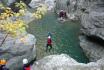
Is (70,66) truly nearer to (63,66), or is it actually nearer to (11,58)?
(63,66)

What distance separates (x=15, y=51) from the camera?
24016 millimetres

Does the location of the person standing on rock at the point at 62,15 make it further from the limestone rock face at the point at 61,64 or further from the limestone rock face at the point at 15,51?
the limestone rock face at the point at 15,51

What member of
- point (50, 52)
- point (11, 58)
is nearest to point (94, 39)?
point (50, 52)

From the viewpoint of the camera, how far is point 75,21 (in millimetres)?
50844

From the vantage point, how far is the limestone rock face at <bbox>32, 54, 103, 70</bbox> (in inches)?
938

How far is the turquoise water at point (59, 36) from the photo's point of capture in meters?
30.6

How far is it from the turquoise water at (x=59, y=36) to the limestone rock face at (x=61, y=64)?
2.45 meters

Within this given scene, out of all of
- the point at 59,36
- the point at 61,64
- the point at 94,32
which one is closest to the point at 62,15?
the point at 59,36

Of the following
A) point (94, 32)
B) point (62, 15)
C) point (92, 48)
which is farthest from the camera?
point (62, 15)

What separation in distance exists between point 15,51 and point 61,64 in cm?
430

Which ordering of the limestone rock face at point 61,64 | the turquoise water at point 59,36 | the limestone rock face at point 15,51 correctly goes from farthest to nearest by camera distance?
the turquoise water at point 59,36 < the limestone rock face at point 61,64 < the limestone rock face at point 15,51

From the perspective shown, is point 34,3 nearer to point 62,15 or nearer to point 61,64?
point 62,15

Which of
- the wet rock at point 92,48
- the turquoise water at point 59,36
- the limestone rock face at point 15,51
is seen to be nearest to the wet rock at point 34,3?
the turquoise water at point 59,36

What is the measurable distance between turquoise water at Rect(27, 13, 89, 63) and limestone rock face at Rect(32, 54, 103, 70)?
2.45 metres
